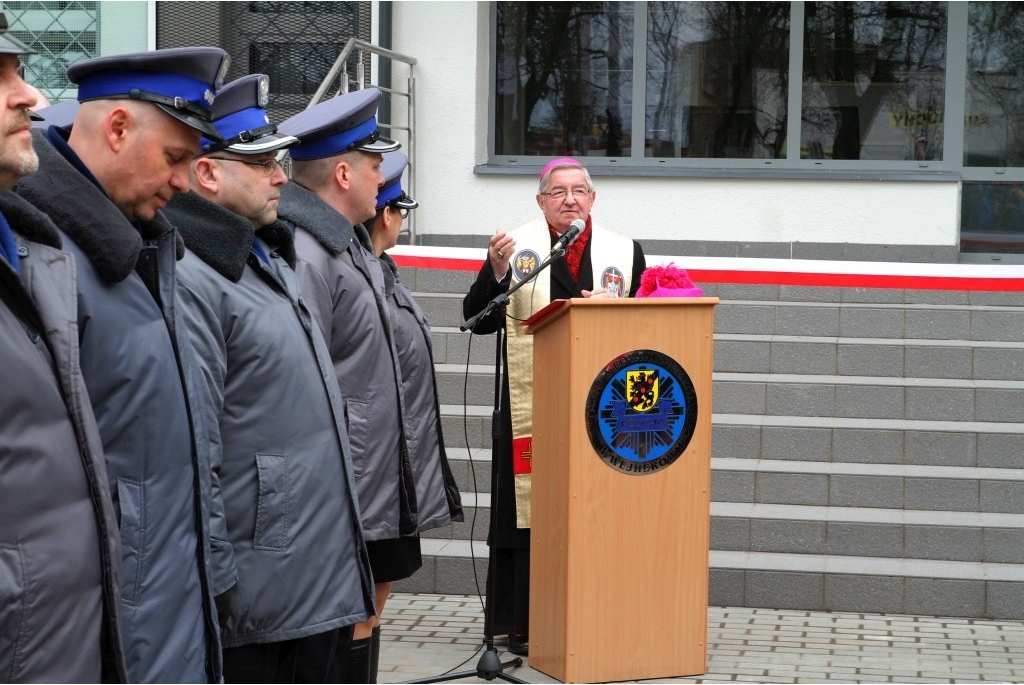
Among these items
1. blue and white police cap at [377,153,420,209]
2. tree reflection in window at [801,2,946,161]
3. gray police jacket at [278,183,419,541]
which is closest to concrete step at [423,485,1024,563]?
blue and white police cap at [377,153,420,209]

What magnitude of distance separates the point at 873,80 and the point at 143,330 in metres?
10.4

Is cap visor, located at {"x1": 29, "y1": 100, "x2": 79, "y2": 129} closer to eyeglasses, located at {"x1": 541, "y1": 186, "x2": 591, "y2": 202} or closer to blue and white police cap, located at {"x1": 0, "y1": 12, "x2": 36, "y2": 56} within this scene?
blue and white police cap, located at {"x1": 0, "y1": 12, "x2": 36, "y2": 56}

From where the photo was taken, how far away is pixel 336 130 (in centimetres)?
438

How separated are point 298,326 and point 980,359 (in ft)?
20.8

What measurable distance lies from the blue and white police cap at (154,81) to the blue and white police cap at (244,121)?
1.63 feet

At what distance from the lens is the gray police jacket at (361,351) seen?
4234 millimetres

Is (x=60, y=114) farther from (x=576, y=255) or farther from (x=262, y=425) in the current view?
(x=576, y=255)

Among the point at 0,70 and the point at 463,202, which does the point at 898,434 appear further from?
the point at 0,70

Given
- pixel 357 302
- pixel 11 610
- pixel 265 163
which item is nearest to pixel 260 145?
pixel 265 163

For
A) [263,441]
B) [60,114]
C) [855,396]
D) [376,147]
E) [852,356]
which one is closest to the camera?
[263,441]

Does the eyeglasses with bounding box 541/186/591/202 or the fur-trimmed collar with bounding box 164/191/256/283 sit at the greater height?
the eyeglasses with bounding box 541/186/591/202

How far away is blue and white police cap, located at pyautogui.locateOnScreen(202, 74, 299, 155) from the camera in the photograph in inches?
135

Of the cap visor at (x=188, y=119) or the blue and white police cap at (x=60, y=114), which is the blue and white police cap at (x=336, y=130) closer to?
the blue and white police cap at (x=60, y=114)

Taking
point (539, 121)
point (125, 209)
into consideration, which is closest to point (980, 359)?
point (539, 121)
